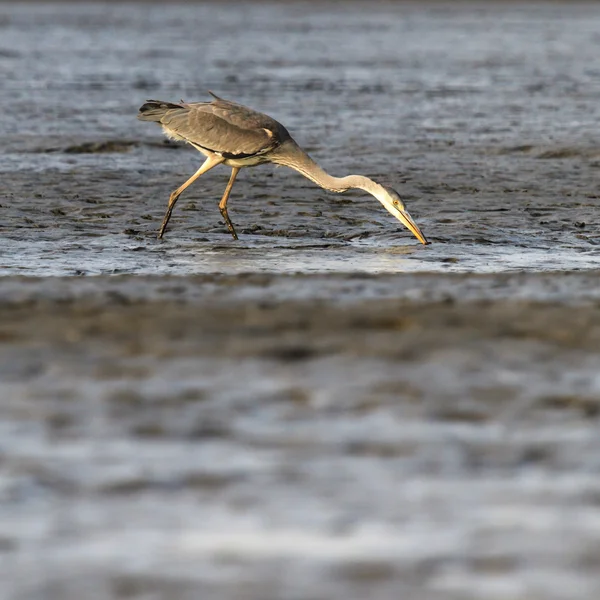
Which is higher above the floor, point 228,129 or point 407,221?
point 228,129

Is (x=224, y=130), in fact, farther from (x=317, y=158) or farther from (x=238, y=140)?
(x=317, y=158)

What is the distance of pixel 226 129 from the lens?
43.5 ft

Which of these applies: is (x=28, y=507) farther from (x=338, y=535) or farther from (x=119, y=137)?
(x=119, y=137)

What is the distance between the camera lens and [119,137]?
67.7 feet

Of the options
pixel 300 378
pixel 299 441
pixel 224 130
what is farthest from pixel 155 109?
pixel 299 441

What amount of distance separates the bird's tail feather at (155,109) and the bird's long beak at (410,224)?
238cm

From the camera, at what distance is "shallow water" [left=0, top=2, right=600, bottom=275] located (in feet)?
40.5

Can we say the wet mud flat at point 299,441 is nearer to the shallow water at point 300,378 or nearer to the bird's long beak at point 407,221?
the shallow water at point 300,378

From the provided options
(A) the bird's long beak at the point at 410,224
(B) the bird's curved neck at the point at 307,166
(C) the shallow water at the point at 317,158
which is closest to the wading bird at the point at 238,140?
(B) the bird's curved neck at the point at 307,166

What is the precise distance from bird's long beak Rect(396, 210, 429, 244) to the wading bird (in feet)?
0.43

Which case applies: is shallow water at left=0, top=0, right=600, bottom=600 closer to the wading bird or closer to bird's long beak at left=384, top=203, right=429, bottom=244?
bird's long beak at left=384, top=203, right=429, bottom=244

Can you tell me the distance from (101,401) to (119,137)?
1411 cm

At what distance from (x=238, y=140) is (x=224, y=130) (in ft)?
0.56

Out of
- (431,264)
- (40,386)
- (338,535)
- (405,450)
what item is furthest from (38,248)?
(338,535)
